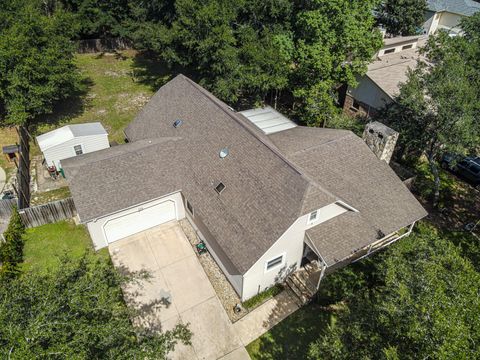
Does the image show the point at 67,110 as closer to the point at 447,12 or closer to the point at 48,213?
the point at 48,213

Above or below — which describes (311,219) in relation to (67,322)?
below

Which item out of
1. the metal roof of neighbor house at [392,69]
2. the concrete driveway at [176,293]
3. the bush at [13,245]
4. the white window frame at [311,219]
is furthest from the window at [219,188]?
the metal roof of neighbor house at [392,69]

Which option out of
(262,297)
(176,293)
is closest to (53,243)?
(176,293)

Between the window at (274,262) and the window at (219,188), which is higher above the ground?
the window at (219,188)

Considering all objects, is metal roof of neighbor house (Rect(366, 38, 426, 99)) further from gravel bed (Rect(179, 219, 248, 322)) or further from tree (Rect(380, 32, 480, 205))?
gravel bed (Rect(179, 219, 248, 322))

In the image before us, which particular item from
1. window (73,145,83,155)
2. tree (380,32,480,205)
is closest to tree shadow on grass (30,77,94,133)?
window (73,145,83,155)

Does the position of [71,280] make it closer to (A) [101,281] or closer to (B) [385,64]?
(A) [101,281]

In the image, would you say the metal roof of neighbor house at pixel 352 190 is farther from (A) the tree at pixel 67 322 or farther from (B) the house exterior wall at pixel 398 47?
(B) the house exterior wall at pixel 398 47

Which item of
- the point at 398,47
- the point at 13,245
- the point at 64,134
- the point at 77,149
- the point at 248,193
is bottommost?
the point at 13,245
